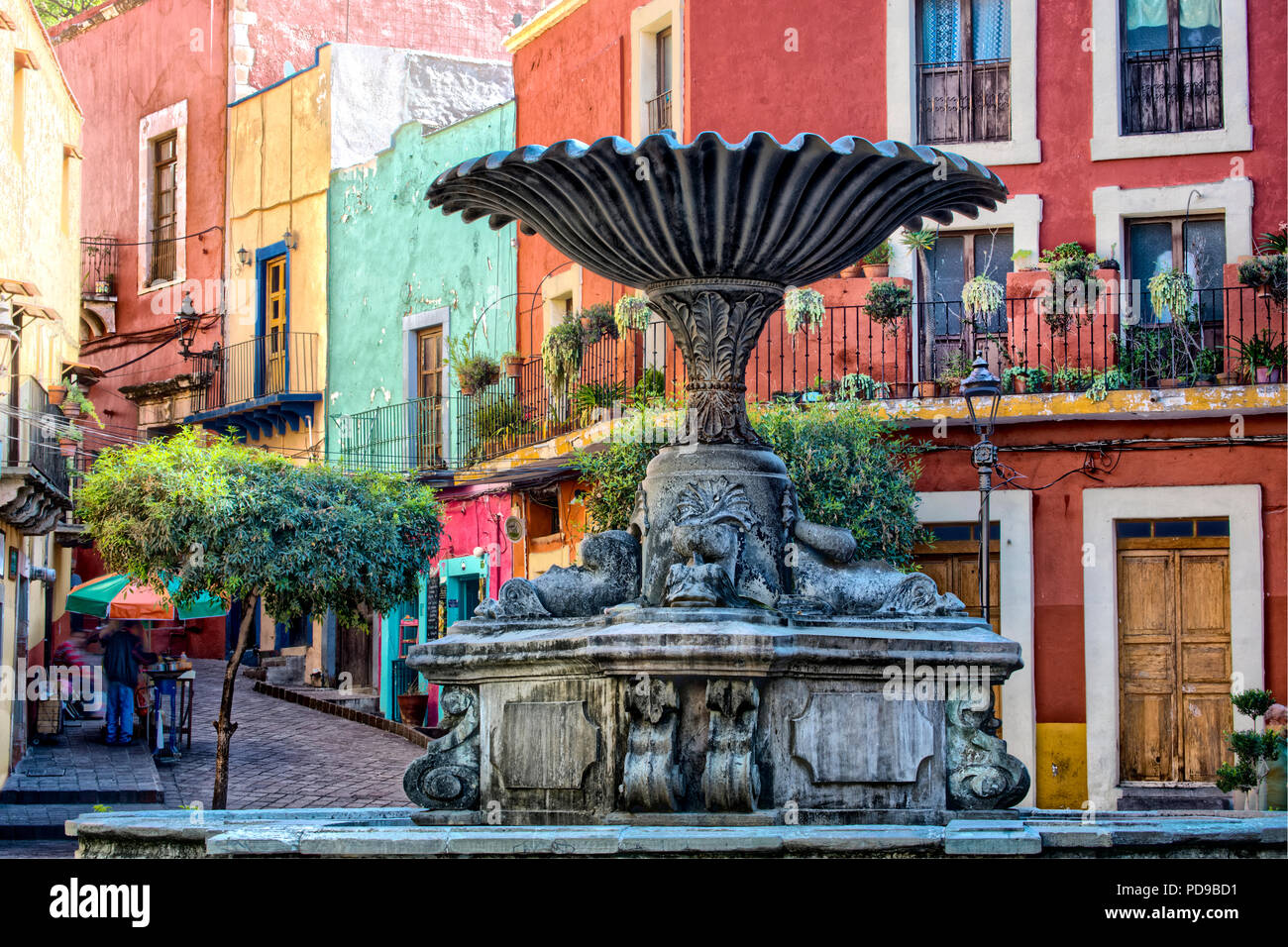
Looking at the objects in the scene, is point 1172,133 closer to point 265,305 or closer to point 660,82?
point 660,82

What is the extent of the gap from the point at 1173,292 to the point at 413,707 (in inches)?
432

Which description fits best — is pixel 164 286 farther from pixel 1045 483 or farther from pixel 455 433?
pixel 1045 483

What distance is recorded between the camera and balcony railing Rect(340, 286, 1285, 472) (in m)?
17.6

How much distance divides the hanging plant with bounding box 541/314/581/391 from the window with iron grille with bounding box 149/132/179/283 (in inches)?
509

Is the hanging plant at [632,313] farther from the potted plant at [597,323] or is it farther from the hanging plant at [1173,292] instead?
the hanging plant at [1173,292]

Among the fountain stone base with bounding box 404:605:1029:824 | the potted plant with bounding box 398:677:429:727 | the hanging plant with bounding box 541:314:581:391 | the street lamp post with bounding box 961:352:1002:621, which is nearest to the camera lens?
the fountain stone base with bounding box 404:605:1029:824

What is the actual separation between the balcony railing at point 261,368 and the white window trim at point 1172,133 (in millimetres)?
13593

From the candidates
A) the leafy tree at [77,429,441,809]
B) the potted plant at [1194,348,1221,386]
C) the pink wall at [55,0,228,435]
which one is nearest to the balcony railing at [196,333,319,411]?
the pink wall at [55,0,228,435]

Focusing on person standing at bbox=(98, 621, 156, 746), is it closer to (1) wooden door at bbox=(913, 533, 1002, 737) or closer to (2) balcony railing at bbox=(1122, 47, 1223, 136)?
(1) wooden door at bbox=(913, 533, 1002, 737)

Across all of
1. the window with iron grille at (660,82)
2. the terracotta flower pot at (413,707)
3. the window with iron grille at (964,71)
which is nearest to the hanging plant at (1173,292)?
the window with iron grille at (964,71)

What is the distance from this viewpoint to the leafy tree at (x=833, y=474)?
1609cm

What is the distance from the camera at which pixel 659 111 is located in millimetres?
21062

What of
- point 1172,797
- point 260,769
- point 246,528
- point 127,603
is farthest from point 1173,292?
point 127,603
